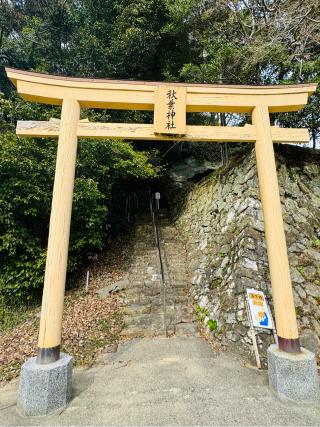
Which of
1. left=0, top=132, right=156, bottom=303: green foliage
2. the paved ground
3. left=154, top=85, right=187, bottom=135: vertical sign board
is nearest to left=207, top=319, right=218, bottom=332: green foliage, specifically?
the paved ground

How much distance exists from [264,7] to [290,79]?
2420 mm

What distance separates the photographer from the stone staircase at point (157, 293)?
5.11 m

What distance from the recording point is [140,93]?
383cm

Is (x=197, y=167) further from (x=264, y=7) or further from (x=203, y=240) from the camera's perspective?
(x=264, y=7)

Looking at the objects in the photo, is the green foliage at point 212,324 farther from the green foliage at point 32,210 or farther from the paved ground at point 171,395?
the green foliage at point 32,210

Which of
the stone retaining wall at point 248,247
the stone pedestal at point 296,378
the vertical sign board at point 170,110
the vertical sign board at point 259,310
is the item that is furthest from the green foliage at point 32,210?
the stone pedestal at point 296,378

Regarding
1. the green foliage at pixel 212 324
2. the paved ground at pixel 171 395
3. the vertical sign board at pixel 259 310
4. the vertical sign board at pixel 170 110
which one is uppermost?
the vertical sign board at pixel 170 110

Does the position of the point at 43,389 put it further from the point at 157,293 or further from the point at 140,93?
the point at 140,93

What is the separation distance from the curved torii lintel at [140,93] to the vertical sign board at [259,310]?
3.00 m

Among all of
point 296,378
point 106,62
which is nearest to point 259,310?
point 296,378

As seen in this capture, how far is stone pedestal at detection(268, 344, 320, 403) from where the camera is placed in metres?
2.98

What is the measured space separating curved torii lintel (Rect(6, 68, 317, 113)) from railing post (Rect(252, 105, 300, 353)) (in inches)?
10.5

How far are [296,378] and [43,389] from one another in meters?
2.89

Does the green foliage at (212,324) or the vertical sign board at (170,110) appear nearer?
the vertical sign board at (170,110)
